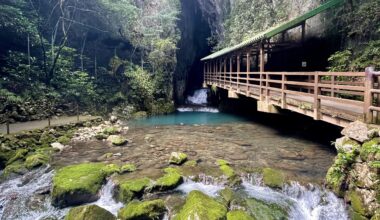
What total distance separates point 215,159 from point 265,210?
11.0 feet

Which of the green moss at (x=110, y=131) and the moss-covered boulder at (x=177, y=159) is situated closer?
the moss-covered boulder at (x=177, y=159)

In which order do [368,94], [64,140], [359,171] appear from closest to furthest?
[359,171] → [368,94] → [64,140]

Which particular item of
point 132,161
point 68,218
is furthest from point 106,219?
point 132,161

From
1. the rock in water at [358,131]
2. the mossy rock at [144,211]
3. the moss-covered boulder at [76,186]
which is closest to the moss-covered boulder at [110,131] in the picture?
the moss-covered boulder at [76,186]

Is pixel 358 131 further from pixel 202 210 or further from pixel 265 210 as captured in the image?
pixel 202 210

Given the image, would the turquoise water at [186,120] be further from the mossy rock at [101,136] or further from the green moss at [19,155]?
the green moss at [19,155]

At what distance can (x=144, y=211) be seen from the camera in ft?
19.8

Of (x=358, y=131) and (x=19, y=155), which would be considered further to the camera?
(x=19, y=155)

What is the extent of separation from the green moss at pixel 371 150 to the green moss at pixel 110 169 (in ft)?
21.7

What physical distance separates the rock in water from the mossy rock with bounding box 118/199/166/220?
4.67 metres

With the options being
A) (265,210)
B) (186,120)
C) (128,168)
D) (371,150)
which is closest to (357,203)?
(371,150)

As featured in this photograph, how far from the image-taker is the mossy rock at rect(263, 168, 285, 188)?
7.38 m

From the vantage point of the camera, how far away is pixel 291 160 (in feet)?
29.9

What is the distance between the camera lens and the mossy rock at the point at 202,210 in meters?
5.42
